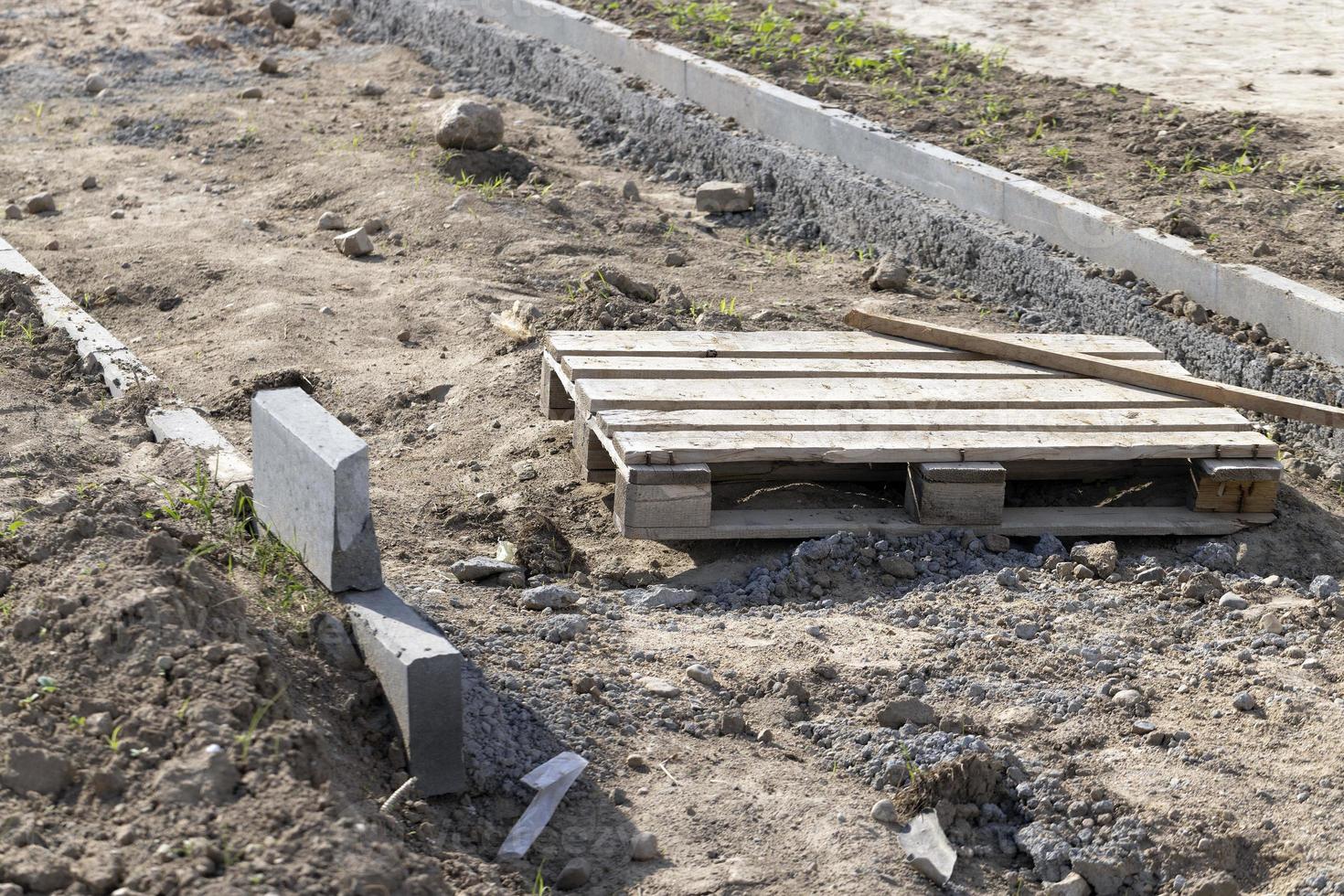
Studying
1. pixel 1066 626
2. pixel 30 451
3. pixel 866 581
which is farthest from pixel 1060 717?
pixel 30 451

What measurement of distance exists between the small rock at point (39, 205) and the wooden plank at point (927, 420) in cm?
415

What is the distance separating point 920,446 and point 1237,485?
1018 millimetres

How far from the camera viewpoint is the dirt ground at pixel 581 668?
2686mm

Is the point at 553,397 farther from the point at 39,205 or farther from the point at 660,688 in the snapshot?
the point at 39,205

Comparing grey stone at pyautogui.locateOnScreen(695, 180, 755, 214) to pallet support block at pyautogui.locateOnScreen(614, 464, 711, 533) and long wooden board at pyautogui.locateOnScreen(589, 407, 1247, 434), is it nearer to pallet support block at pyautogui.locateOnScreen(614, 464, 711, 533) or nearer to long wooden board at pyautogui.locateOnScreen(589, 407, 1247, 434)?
long wooden board at pyautogui.locateOnScreen(589, 407, 1247, 434)

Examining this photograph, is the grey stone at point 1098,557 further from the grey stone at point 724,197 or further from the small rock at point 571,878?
the grey stone at point 724,197

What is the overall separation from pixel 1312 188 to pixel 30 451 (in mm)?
5009

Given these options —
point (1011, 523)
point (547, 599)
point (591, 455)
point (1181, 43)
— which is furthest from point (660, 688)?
point (1181, 43)

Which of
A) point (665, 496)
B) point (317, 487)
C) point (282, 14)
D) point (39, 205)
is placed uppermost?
point (317, 487)

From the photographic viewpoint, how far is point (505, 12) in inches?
389

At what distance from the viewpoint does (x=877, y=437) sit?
435 centimetres

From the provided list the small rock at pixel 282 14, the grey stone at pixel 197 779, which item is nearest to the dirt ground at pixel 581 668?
the grey stone at pixel 197 779

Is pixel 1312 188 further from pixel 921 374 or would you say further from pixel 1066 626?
pixel 1066 626

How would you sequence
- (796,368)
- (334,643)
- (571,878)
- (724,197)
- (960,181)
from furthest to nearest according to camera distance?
1. (724,197)
2. (960,181)
3. (796,368)
4. (334,643)
5. (571,878)
